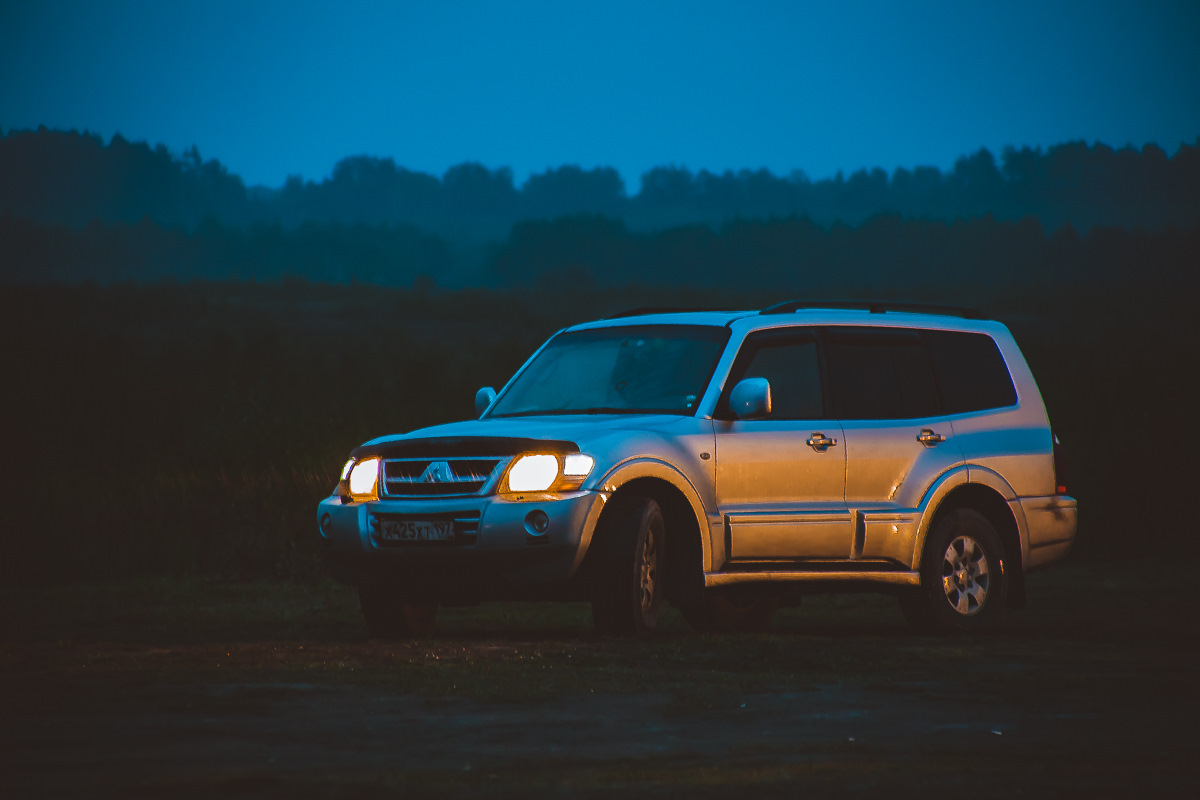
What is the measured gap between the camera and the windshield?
12.1 metres

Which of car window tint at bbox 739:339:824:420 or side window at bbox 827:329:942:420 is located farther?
side window at bbox 827:329:942:420

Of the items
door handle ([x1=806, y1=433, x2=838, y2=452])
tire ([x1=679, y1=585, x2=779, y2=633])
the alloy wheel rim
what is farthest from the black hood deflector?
the alloy wheel rim

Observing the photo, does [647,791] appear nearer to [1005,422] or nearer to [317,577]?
[1005,422]

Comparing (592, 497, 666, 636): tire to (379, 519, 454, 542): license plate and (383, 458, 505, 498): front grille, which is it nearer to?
(383, 458, 505, 498): front grille

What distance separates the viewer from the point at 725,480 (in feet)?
38.5

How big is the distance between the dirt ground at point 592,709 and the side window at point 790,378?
57.2 inches

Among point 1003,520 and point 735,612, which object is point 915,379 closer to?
point 1003,520

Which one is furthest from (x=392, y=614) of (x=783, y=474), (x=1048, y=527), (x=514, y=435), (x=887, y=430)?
(x=1048, y=527)

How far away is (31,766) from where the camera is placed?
23.1 feet

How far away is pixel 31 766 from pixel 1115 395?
1522 inches

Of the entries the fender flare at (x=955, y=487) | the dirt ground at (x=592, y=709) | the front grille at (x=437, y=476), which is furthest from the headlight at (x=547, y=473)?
the fender flare at (x=955, y=487)

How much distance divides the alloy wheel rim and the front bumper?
2.87m

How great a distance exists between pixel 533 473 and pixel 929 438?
3.02m

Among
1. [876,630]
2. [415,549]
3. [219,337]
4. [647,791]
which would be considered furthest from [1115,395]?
[647,791]
